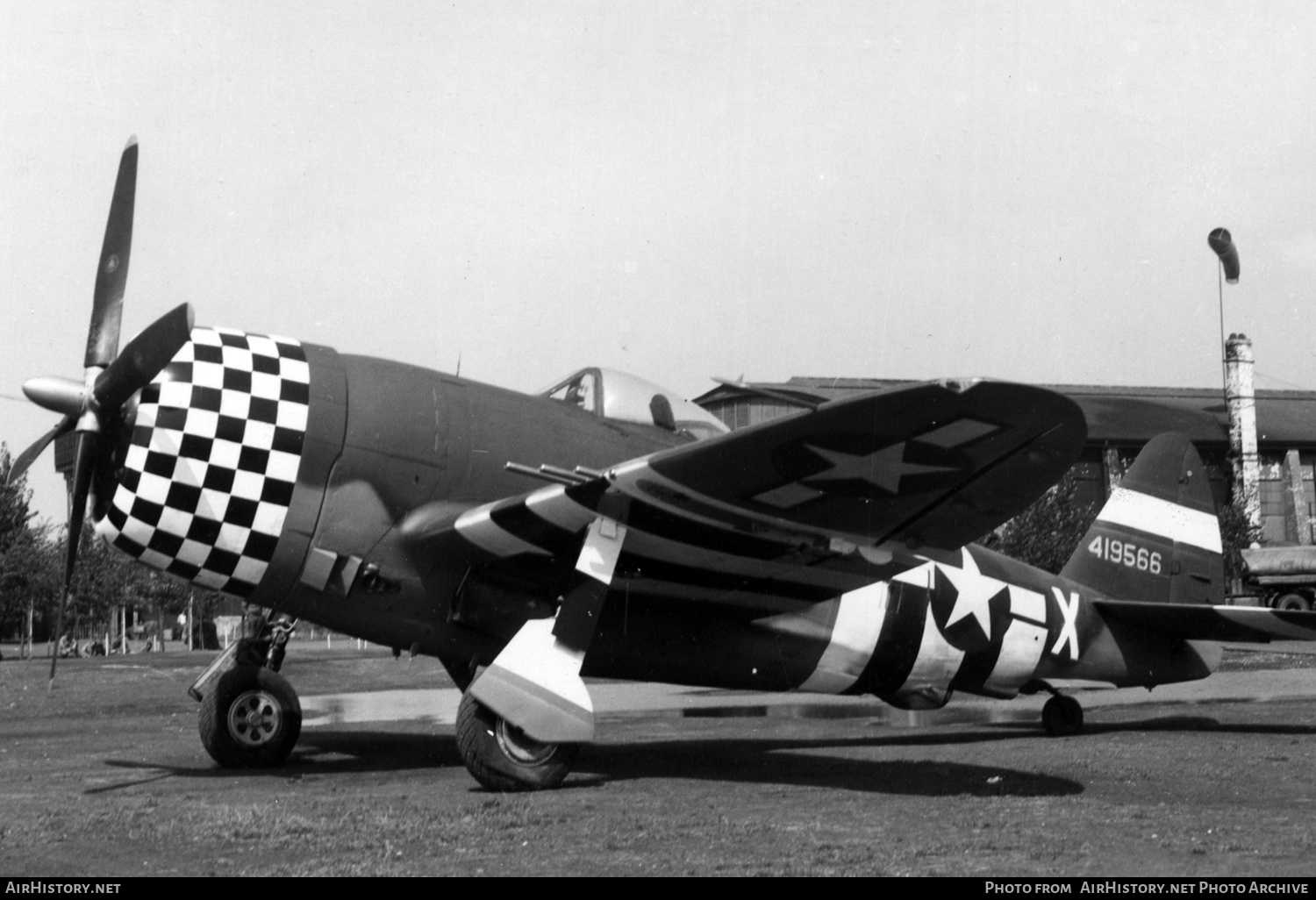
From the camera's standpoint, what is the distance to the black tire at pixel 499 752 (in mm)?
7188

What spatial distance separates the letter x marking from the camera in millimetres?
10672

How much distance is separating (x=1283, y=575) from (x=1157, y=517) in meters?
26.3

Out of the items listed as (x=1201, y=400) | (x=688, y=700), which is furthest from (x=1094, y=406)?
(x=688, y=700)

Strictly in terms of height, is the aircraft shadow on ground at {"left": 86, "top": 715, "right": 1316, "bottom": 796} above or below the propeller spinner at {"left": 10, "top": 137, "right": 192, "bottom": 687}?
below

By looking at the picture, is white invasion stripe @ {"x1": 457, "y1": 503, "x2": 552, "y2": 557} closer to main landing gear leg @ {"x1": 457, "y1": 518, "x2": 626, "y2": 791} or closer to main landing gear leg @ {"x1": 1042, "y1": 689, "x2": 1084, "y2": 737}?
main landing gear leg @ {"x1": 457, "y1": 518, "x2": 626, "y2": 791}

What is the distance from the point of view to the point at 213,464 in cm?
746

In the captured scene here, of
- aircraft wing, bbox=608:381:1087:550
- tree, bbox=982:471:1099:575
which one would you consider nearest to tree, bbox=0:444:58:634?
tree, bbox=982:471:1099:575

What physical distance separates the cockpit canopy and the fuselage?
3.6 inches

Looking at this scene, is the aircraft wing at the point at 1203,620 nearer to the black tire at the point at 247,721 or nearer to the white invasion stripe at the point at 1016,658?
the white invasion stripe at the point at 1016,658

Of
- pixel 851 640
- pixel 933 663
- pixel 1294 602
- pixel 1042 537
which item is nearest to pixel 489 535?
pixel 851 640

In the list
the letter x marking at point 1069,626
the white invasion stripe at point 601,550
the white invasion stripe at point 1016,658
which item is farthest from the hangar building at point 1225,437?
the white invasion stripe at point 601,550

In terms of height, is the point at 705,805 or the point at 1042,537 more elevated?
the point at 705,805

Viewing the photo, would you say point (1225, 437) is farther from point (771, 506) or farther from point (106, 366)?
point (106, 366)

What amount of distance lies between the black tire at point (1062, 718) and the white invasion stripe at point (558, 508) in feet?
18.6
